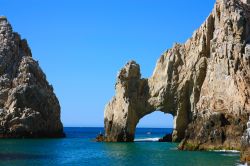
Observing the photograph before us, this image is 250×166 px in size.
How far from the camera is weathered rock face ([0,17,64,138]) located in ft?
333

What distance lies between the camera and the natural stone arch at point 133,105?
268 ft

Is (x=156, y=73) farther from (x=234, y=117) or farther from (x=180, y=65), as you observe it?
(x=234, y=117)

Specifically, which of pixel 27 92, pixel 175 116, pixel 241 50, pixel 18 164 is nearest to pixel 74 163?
pixel 18 164

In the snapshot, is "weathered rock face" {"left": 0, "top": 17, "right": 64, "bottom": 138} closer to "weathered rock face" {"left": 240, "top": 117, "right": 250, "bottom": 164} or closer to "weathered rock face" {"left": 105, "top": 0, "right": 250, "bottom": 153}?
"weathered rock face" {"left": 105, "top": 0, "right": 250, "bottom": 153}

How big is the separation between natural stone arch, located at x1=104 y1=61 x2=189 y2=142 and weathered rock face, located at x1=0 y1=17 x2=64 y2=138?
23.8 meters

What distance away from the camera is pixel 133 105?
83312 mm

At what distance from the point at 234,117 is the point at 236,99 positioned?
2.29 m

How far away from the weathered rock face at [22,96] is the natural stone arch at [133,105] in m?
23.8

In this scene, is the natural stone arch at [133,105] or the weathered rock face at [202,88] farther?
the natural stone arch at [133,105]

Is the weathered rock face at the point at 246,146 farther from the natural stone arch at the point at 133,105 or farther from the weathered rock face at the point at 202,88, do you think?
the natural stone arch at the point at 133,105

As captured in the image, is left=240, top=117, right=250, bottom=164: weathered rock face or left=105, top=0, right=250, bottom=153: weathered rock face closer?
left=240, top=117, right=250, bottom=164: weathered rock face

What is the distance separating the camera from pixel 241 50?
6281cm

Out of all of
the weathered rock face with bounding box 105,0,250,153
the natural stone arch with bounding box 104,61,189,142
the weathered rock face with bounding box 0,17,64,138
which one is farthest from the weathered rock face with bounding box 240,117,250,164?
the weathered rock face with bounding box 0,17,64,138

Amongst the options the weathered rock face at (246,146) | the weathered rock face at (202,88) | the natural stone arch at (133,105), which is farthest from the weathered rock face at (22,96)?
the weathered rock face at (246,146)
